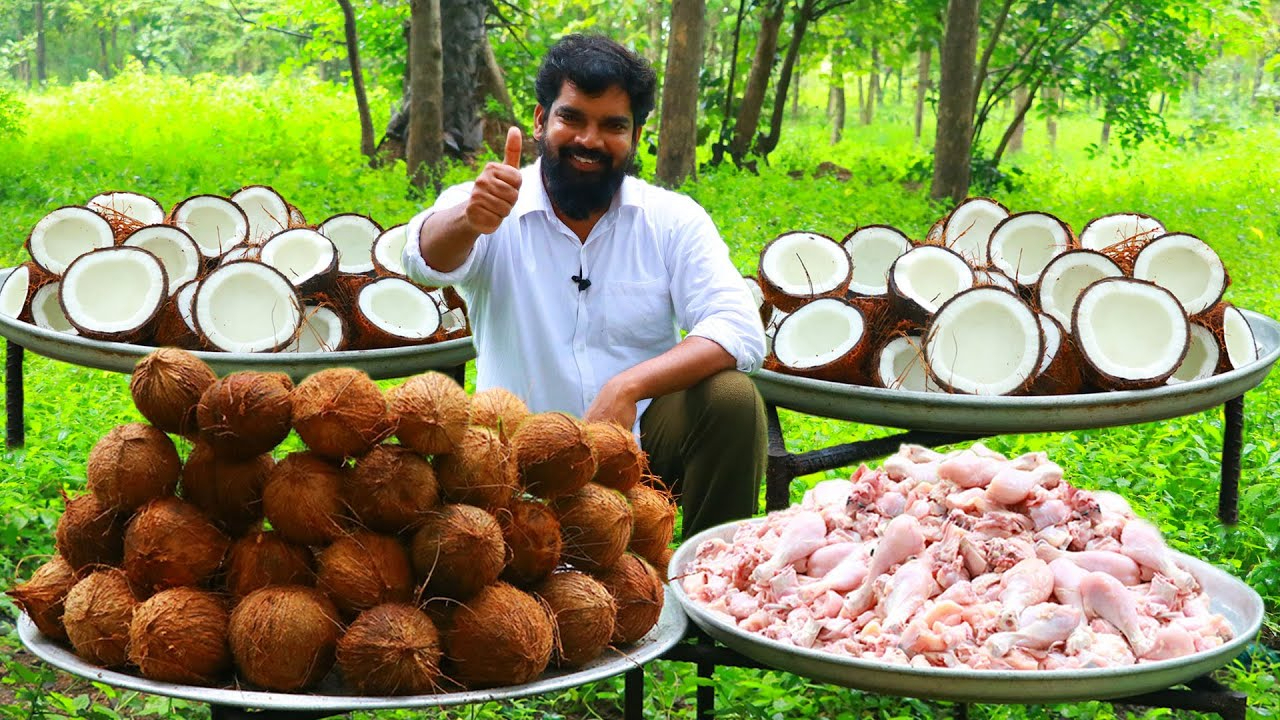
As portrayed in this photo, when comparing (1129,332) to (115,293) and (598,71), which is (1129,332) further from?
(115,293)

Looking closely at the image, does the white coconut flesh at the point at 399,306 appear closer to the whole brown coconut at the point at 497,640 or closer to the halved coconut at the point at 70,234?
the halved coconut at the point at 70,234

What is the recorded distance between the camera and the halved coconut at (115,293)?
397cm

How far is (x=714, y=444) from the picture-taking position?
3.06 meters

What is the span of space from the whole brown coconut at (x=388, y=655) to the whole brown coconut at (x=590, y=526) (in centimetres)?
31

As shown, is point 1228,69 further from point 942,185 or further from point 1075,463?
point 1075,463

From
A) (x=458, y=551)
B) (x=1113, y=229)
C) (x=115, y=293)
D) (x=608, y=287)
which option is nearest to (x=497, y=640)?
(x=458, y=551)

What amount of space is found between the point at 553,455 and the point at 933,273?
2360mm

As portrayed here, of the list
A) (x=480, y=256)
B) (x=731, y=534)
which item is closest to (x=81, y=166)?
(x=480, y=256)

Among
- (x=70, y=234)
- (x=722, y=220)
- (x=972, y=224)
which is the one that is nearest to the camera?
(x=972, y=224)

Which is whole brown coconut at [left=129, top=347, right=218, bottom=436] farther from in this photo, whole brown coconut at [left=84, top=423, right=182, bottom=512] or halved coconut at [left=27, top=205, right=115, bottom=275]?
halved coconut at [left=27, top=205, right=115, bottom=275]

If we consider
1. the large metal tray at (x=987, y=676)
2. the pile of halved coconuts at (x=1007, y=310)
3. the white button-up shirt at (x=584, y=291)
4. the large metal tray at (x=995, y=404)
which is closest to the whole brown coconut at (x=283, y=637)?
the large metal tray at (x=987, y=676)

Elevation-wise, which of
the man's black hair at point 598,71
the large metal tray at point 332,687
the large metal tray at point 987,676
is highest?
the man's black hair at point 598,71

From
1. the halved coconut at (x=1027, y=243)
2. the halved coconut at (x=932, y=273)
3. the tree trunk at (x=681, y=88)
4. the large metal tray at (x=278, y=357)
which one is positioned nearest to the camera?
the large metal tray at (x=278, y=357)

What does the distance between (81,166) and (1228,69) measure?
36.5 meters
